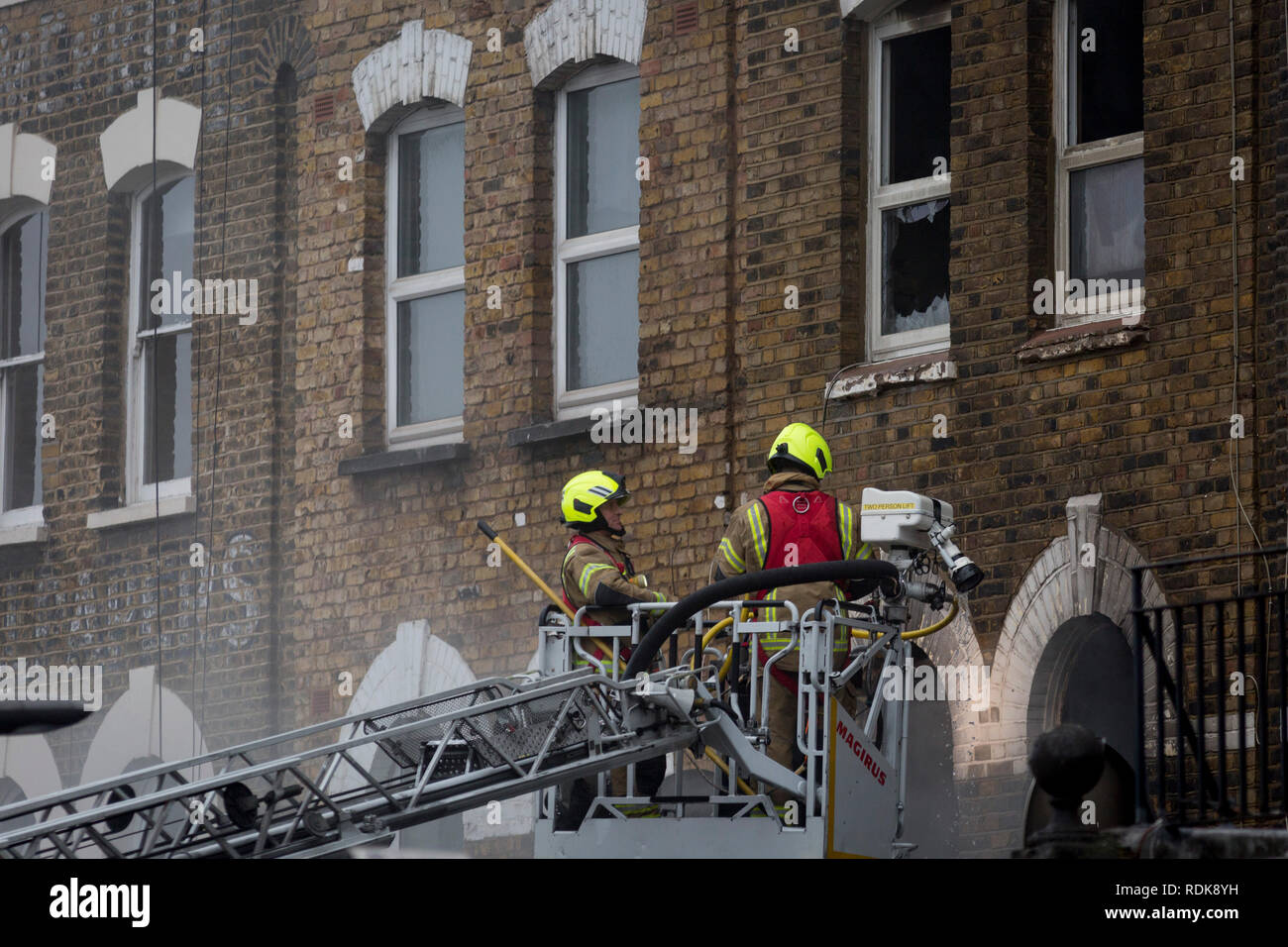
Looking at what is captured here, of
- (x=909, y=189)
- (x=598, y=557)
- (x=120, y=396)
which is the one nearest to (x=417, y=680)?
(x=120, y=396)

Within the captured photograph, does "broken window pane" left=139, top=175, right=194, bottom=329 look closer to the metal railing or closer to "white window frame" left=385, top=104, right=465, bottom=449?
"white window frame" left=385, top=104, right=465, bottom=449

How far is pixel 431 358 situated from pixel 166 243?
2827mm

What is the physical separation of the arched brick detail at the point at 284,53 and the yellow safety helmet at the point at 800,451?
743 centimetres

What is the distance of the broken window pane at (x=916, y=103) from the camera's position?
45.1ft

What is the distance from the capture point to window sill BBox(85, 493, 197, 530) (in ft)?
57.1

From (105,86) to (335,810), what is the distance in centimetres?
1040

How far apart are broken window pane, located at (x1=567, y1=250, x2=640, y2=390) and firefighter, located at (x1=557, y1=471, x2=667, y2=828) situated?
12.7ft

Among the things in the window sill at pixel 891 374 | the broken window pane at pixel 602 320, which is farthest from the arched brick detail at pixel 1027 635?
the broken window pane at pixel 602 320

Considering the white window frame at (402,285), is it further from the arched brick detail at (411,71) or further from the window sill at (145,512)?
the window sill at (145,512)

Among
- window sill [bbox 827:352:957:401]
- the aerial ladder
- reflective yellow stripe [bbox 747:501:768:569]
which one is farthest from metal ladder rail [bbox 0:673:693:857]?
window sill [bbox 827:352:957:401]

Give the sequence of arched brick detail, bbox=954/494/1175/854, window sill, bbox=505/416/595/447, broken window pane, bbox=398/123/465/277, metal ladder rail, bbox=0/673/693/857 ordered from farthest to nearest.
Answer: broken window pane, bbox=398/123/465/277 → window sill, bbox=505/416/595/447 → arched brick detail, bbox=954/494/1175/854 → metal ladder rail, bbox=0/673/693/857

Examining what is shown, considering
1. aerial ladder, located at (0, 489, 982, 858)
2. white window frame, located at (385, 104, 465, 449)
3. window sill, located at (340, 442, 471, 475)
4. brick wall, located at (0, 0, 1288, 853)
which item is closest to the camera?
aerial ladder, located at (0, 489, 982, 858)

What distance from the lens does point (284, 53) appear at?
17297 mm

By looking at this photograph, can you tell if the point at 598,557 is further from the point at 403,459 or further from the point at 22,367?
the point at 22,367
